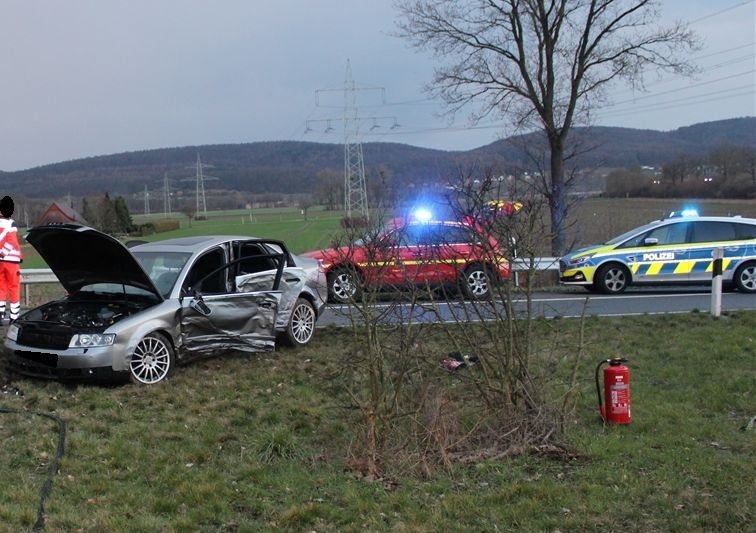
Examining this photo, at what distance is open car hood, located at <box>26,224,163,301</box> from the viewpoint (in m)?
8.01

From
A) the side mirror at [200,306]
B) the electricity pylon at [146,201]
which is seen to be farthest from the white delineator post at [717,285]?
the electricity pylon at [146,201]

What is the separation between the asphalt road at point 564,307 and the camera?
5879 mm

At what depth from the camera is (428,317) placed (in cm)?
603

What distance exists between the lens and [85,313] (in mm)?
8164

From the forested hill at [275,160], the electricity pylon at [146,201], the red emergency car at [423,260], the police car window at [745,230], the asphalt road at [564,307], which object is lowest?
the asphalt road at [564,307]

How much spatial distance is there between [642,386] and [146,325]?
17.3ft

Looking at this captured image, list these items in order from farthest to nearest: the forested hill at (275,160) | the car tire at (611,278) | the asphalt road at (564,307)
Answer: the forested hill at (275,160)
the car tire at (611,278)
the asphalt road at (564,307)

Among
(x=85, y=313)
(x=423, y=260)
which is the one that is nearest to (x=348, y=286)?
(x=423, y=260)

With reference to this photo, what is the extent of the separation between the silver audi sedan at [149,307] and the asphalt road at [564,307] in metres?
0.98

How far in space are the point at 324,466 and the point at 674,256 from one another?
12.1m

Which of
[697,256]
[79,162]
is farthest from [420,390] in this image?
[79,162]

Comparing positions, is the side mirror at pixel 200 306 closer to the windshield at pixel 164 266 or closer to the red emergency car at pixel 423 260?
the windshield at pixel 164 266

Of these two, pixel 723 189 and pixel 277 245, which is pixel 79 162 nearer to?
pixel 723 189

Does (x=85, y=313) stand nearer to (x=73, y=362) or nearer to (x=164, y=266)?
(x=73, y=362)
